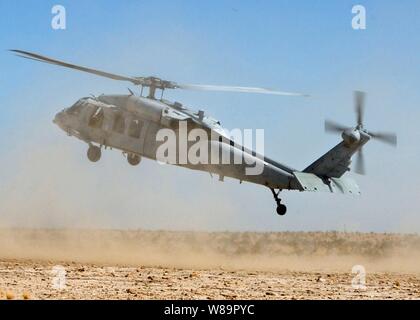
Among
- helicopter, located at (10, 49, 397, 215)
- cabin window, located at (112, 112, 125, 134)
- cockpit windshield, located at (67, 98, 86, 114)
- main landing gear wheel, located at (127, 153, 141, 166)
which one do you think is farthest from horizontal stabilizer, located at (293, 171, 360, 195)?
cockpit windshield, located at (67, 98, 86, 114)

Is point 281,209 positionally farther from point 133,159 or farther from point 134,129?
point 133,159

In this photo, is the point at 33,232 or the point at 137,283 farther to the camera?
the point at 33,232

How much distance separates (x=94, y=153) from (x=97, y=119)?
130 cm

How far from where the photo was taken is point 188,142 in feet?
84.5

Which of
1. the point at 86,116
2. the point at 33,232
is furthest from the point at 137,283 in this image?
the point at 33,232

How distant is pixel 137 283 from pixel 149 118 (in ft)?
24.8

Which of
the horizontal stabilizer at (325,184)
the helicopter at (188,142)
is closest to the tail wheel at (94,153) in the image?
the helicopter at (188,142)

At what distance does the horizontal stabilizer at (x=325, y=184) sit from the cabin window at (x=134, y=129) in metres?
5.70

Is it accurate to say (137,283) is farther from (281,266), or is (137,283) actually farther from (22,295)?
(281,266)

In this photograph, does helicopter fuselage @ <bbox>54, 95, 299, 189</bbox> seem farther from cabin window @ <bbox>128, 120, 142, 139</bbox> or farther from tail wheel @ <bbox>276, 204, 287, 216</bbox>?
tail wheel @ <bbox>276, 204, 287, 216</bbox>

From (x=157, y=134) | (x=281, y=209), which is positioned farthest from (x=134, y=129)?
(x=281, y=209)
